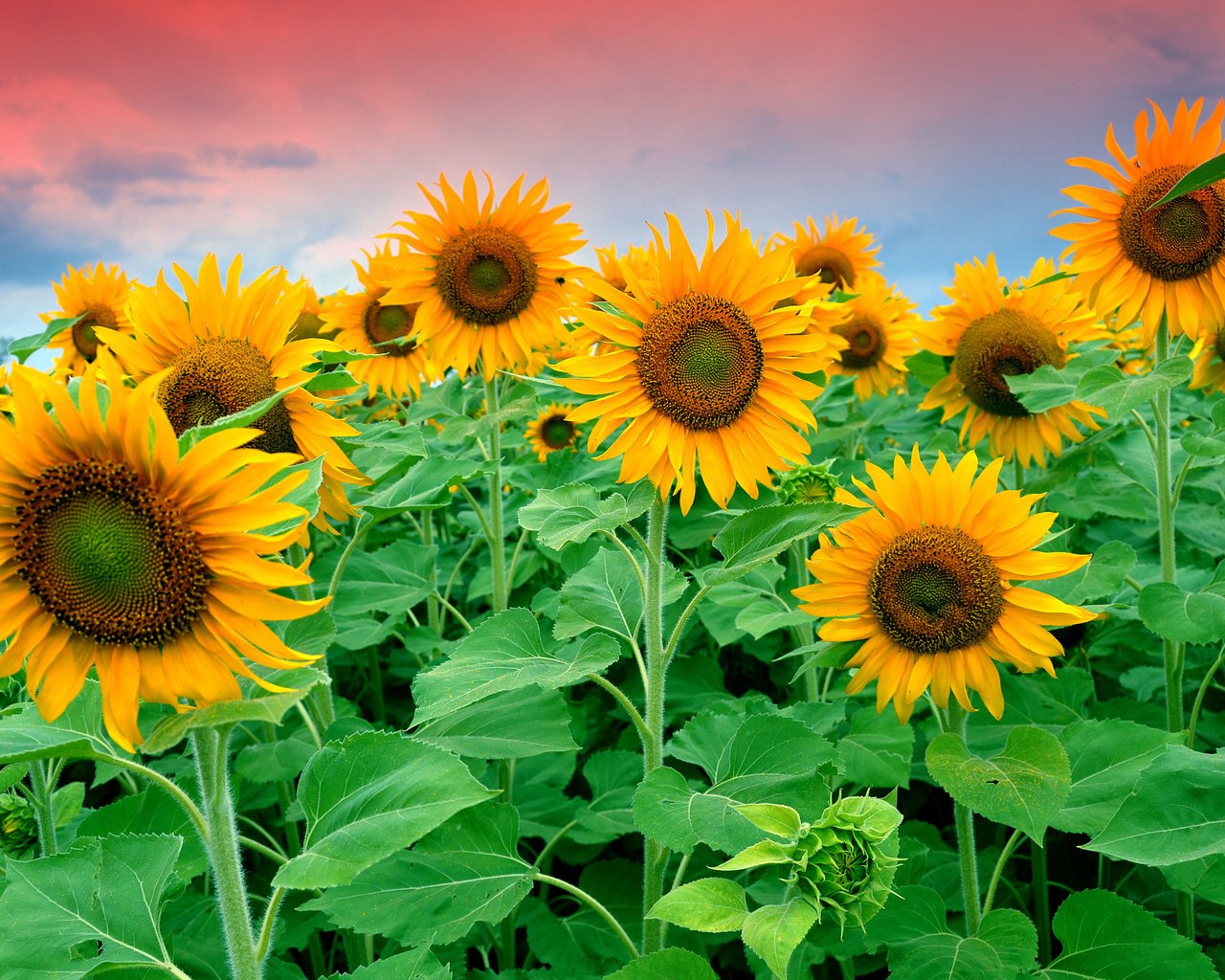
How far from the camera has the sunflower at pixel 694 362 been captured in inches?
89.2

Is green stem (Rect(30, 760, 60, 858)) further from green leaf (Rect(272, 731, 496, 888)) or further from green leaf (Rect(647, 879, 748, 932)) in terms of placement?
green leaf (Rect(647, 879, 748, 932))

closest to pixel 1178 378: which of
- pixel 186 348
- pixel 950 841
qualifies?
pixel 950 841

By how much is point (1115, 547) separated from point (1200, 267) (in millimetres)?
995

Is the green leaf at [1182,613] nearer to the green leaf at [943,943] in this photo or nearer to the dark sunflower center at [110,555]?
the green leaf at [943,943]

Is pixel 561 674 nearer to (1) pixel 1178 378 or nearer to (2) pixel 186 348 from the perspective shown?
(2) pixel 186 348

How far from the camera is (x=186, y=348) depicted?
256 centimetres

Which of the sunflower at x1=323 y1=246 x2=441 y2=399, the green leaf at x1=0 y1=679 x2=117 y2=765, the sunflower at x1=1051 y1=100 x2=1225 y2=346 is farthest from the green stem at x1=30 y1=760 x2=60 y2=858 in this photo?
the sunflower at x1=1051 y1=100 x2=1225 y2=346

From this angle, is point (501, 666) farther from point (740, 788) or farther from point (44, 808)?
point (44, 808)

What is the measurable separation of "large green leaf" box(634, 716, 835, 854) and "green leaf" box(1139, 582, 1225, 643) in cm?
110

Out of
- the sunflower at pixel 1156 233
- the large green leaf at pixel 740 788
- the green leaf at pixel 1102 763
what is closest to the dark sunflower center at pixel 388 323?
the sunflower at pixel 1156 233

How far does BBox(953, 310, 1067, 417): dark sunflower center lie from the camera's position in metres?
3.98

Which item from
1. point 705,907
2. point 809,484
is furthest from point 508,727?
point 809,484

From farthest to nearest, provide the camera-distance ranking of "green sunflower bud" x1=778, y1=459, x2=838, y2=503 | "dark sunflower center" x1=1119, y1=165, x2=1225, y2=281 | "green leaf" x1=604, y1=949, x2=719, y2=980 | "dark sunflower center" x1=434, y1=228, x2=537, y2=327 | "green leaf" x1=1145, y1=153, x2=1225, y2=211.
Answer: "dark sunflower center" x1=434, y1=228, x2=537, y2=327
"dark sunflower center" x1=1119, y1=165, x2=1225, y2=281
"green sunflower bud" x1=778, y1=459, x2=838, y2=503
"green leaf" x1=604, y1=949, x2=719, y2=980
"green leaf" x1=1145, y1=153, x2=1225, y2=211

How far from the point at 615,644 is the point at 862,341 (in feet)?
12.4
